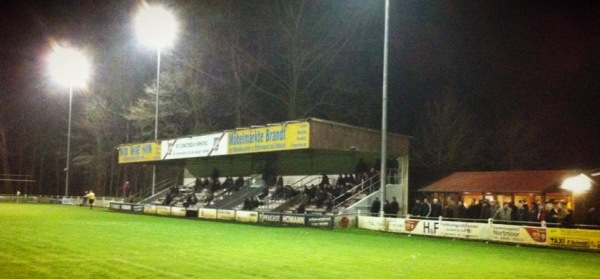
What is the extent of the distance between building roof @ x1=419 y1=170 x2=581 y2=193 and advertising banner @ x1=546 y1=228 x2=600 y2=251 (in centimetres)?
727

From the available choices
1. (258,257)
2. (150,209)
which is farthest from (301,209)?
(258,257)

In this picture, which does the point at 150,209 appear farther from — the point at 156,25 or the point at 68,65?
the point at 68,65

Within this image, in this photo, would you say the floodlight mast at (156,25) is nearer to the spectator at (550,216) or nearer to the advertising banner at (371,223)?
the advertising banner at (371,223)

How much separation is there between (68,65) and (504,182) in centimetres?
3860

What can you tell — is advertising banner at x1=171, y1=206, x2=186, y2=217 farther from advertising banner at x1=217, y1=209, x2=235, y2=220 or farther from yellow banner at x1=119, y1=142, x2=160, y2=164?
yellow banner at x1=119, y1=142, x2=160, y2=164

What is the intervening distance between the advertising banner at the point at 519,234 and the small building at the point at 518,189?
182 inches

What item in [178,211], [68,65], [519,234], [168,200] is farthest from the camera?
[68,65]

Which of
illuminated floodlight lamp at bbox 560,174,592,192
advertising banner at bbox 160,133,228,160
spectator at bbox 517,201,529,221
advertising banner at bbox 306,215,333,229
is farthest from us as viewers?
advertising banner at bbox 160,133,228,160

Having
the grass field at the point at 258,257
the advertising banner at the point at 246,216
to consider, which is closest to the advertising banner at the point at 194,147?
the advertising banner at the point at 246,216

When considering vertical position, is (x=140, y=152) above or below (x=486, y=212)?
above

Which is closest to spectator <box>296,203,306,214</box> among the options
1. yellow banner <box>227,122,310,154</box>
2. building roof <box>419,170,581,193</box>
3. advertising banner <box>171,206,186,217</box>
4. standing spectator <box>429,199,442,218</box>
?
yellow banner <box>227,122,310,154</box>

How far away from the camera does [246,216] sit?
102 feet

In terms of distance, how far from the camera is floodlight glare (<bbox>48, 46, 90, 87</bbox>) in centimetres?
4938

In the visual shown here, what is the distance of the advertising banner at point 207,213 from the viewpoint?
3377cm
